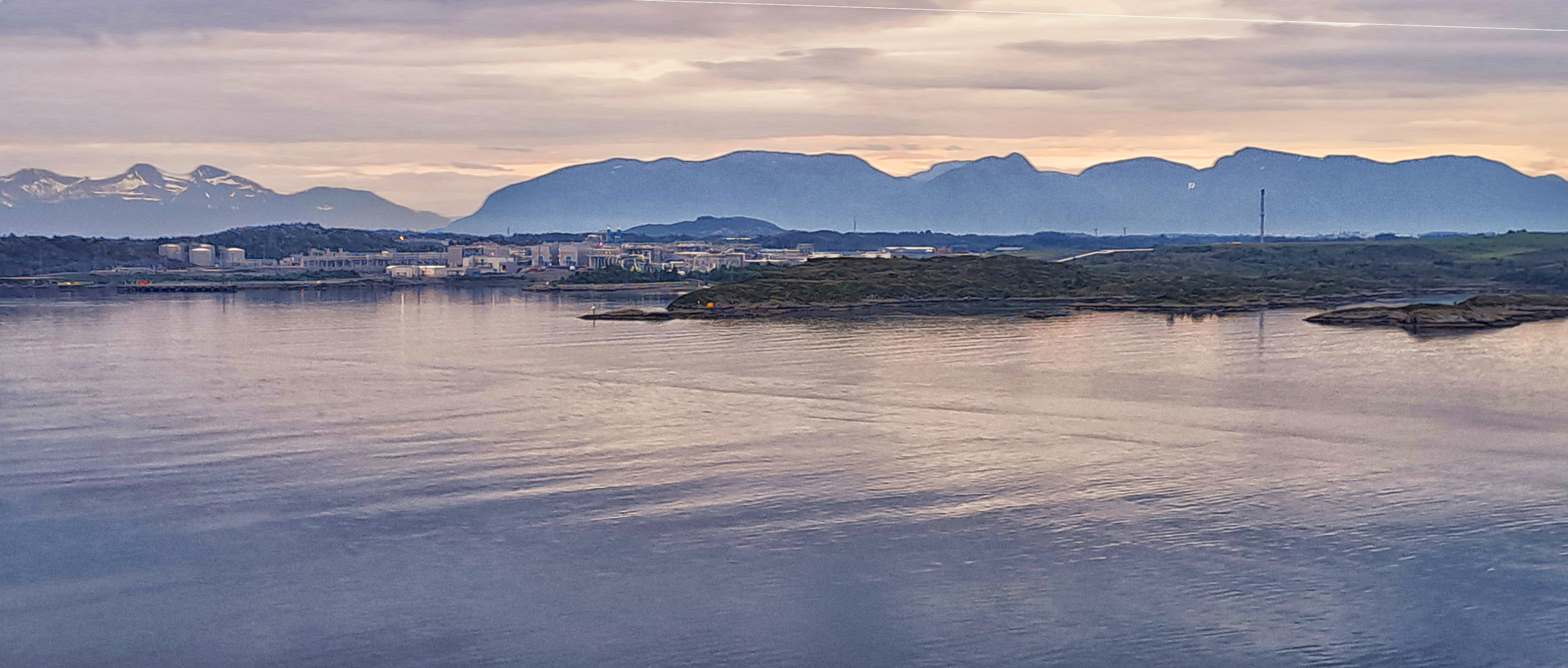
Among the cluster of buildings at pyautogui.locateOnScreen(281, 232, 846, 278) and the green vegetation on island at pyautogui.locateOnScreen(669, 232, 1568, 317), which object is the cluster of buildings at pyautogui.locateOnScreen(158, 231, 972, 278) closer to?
the cluster of buildings at pyautogui.locateOnScreen(281, 232, 846, 278)

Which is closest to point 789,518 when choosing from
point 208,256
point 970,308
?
point 970,308

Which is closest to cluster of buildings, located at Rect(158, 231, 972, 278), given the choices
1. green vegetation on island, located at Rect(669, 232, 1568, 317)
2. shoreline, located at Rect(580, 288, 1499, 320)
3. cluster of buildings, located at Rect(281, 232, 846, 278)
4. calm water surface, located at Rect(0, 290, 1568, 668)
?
cluster of buildings, located at Rect(281, 232, 846, 278)

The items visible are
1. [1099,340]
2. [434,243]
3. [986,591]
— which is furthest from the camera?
[434,243]

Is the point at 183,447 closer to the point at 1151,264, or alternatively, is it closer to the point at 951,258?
the point at 951,258

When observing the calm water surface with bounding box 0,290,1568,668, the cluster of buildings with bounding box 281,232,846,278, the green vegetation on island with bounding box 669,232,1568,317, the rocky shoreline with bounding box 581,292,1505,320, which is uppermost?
the cluster of buildings with bounding box 281,232,846,278

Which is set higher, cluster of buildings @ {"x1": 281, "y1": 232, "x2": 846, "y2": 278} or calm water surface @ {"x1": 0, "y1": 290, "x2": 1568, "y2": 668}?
cluster of buildings @ {"x1": 281, "y1": 232, "x2": 846, "y2": 278}

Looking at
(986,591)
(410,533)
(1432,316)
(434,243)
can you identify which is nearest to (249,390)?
(410,533)

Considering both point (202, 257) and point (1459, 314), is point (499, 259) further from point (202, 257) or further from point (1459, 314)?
point (1459, 314)
